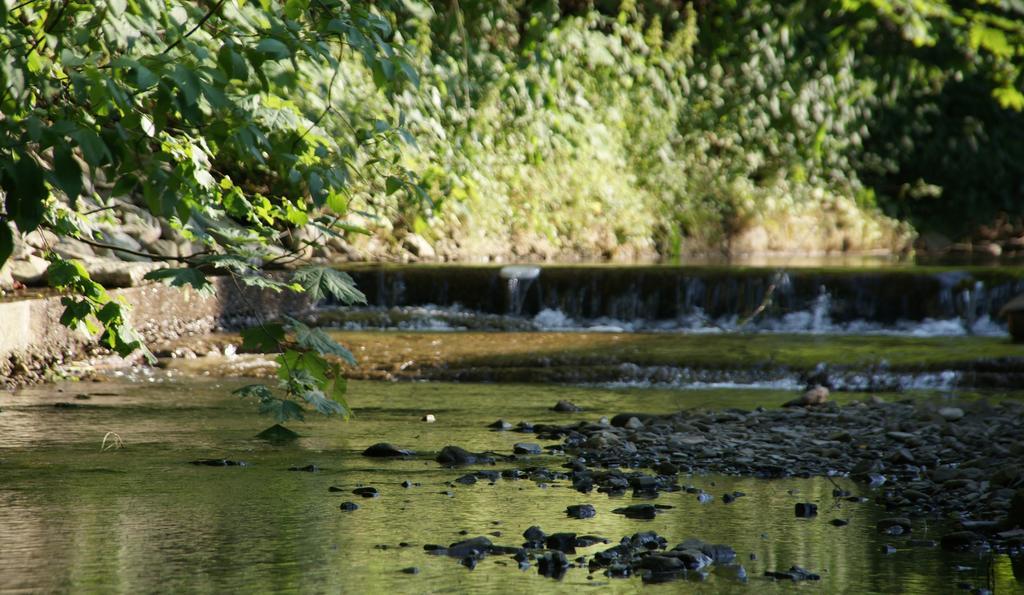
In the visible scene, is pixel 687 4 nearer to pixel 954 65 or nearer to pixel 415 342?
pixel 954 65

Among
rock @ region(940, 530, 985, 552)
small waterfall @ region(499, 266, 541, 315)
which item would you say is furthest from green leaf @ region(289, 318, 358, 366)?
small waterfall @ region(499, 266, 541, 315)

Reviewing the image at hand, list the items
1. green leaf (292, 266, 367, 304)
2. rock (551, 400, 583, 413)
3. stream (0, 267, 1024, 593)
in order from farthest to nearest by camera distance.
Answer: rock (551, 400, 583, 413) → green leaf (292, 266, 367, 304) → stream (0, 267, 1024, 593)

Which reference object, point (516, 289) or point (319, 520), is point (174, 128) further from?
point (516, 289)

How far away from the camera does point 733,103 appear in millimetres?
17156

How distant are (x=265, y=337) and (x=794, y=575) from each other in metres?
1.74

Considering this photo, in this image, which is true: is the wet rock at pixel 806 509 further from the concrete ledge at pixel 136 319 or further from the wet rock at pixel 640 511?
the concrete ledge at pixel 136 319

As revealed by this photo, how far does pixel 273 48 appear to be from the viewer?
2.90 meters

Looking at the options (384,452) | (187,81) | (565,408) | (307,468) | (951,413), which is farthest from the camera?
(565,408)

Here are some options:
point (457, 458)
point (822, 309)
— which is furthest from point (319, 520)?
point (822, 309)

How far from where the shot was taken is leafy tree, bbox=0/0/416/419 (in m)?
2.54

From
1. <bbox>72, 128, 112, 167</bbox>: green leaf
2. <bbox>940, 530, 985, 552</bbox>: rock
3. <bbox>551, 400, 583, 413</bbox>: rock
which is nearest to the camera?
<bbox>72, 128, 112, 167</bbox>: green leaf

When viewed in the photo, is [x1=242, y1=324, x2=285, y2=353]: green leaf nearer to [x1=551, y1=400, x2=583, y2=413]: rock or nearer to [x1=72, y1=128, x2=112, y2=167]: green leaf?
[x1=72, y1=128, x2=112, y2=167]: green leaf

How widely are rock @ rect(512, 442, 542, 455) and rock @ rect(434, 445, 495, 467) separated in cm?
18

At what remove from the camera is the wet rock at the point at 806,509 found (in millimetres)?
3744
